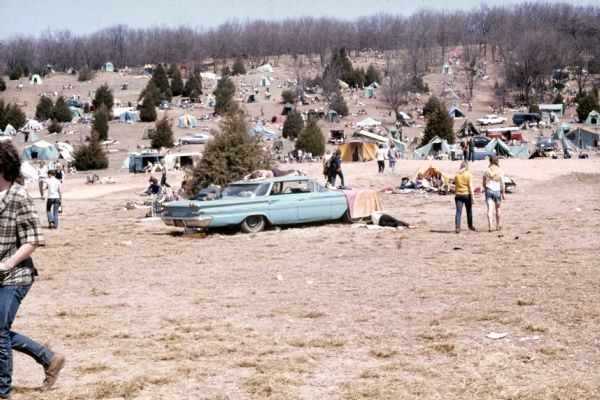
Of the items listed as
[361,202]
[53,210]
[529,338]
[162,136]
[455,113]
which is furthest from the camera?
[455,113]

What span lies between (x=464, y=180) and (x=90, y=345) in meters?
9.37

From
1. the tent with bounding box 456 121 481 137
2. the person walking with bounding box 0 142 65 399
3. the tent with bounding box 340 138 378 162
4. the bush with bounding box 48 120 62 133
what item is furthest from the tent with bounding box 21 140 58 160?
the person walking with bounding box 0 142 65 399

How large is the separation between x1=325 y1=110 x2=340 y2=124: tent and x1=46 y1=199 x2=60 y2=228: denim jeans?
5948cm

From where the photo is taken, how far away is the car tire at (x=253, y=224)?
16.9 m

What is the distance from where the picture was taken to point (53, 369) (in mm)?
6258

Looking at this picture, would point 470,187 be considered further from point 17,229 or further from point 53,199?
point 17,229

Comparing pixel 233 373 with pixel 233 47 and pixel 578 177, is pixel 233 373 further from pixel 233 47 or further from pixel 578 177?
pixel 233 47

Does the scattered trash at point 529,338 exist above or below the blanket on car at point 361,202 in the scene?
above

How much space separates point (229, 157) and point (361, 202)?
5780 mm

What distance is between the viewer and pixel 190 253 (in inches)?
575

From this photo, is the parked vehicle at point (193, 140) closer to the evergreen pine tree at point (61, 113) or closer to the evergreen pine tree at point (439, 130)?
the evergreen pine tree at point (439, 130)

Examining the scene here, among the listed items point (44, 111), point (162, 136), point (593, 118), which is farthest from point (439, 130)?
point (44, 111)

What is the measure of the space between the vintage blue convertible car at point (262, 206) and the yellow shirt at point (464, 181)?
282 cm

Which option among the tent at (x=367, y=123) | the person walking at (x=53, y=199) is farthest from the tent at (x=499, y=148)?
the person walking at (x=53, y=199)
